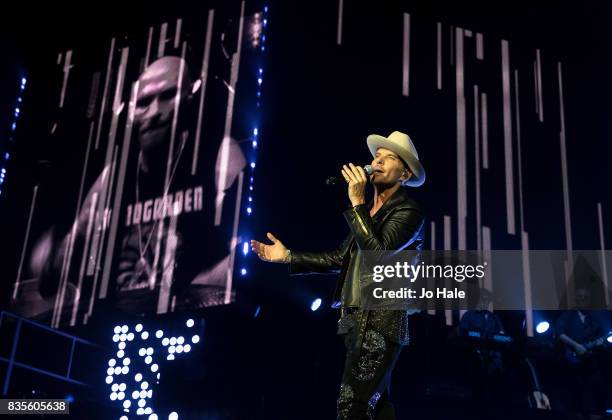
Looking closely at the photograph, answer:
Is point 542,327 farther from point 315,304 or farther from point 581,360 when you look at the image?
point 315,304

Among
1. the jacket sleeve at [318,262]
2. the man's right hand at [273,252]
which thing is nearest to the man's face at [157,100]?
the man's right hand at [273,252]

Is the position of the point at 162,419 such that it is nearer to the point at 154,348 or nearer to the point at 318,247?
the point at 154,348

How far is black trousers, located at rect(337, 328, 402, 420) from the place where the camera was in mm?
2340

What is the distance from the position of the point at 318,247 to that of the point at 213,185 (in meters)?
1.16

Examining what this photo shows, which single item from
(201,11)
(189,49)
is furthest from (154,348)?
(201,11)

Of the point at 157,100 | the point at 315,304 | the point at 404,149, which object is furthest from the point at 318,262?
the point at 157,100

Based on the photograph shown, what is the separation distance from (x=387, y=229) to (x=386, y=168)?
0.32 meters

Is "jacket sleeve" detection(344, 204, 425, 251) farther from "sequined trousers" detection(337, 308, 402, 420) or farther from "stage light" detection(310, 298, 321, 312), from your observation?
"stage light" detection(310, 298, 321, 312)

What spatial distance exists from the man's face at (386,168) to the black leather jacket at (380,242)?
0.19 ft

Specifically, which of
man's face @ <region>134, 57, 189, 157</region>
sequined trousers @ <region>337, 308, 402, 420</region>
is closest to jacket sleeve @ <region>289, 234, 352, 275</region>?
sequined trousers @ <region>337, 308, 402, 420</region>

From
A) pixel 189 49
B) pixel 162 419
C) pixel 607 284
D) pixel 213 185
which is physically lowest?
pixel 162 419

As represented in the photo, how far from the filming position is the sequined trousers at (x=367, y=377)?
234cm

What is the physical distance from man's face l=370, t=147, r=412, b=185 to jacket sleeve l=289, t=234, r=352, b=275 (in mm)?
270

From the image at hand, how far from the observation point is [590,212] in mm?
7352
